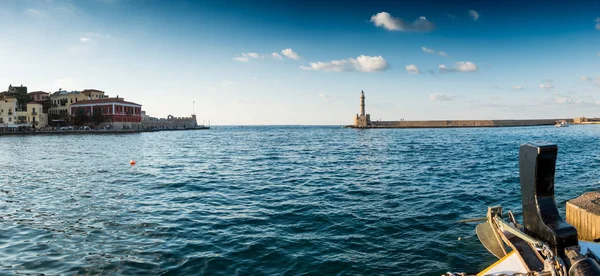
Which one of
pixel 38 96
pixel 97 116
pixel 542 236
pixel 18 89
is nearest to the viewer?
pixel 542 236

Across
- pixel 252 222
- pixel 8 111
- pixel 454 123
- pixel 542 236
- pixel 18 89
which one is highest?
pixel 18 89

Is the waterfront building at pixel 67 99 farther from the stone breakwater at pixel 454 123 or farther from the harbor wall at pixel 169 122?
the stone breakwater at pixel 454 123

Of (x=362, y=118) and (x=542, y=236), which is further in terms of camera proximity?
(x=362, y=118)

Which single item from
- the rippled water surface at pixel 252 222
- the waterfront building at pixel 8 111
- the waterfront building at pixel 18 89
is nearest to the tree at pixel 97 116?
the waterfront building at pixel 8 111

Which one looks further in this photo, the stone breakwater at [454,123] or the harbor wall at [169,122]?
the stone breakwater at [454,123]

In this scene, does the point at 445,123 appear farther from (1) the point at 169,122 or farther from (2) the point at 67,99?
(2) the point at 67,99

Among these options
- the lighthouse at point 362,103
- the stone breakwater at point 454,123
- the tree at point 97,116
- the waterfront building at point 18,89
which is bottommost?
the stone breakwater at point 454,123

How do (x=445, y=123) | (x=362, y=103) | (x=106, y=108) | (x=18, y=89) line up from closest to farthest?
→ 1. (x=106, y=108)
2. (x=18, y=89)
3. (x=362, y=103)
4. (x=445, y=123)

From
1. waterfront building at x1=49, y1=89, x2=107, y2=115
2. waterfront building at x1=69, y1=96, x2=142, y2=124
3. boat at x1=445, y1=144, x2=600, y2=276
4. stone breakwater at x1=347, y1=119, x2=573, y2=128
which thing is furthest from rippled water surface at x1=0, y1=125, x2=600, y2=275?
stone breakwater at x1=347, y1=119, x2=573, y2=128

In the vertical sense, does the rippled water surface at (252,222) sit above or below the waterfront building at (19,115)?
below

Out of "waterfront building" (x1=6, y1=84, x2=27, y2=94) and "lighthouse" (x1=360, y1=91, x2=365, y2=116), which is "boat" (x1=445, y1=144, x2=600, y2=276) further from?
"waterfront building" (x1=6, y1=84, x2=27, y2=94)

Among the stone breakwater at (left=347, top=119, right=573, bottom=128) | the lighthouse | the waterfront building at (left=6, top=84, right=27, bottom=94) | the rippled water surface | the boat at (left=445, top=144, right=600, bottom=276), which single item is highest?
the waterfront building at (left=6, top=84, right=27, bottom=94)

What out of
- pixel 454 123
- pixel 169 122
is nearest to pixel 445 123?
pixel 454 123

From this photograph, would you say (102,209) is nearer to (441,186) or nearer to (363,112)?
(441,186)
